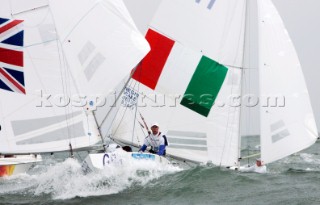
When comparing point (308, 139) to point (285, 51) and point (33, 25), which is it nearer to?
point (285, 51)

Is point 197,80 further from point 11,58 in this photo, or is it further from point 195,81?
point 11,58

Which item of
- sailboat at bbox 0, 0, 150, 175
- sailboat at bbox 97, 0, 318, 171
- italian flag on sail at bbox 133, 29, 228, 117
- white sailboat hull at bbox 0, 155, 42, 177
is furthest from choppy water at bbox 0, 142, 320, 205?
white sailboat hull at bbox 0, 155, 42, 177

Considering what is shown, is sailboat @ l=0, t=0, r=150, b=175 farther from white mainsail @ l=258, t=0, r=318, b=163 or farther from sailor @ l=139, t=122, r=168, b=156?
white mainsail @ l=258, t=0, r=318, b=163

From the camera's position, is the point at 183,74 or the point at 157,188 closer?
the point at 157,188

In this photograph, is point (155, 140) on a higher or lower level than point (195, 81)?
lower

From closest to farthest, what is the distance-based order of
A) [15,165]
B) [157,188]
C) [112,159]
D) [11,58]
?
[112,159] < [157,188] < [11,58] < [15,165]

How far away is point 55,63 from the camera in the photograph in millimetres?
9203

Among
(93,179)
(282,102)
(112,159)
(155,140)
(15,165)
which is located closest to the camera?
(93,179)

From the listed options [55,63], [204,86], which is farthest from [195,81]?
[55,63]

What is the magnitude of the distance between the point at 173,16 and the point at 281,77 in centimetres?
245

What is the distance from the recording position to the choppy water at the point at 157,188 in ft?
26.9

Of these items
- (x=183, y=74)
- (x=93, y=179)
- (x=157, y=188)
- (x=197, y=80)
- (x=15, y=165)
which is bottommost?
(x=15, y=165)

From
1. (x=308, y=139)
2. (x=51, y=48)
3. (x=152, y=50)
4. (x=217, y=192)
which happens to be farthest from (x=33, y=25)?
(x=308, y=139)

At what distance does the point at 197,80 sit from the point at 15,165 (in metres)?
5.04
